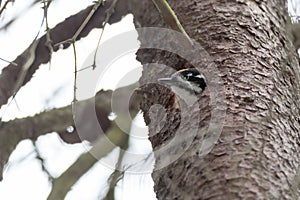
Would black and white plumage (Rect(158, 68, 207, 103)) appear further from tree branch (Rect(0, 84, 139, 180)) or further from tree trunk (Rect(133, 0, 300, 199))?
tree branch (Rect(0, 84, 139, 180))

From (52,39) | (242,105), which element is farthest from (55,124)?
(242,105)

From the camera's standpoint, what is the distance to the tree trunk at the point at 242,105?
1.40 meters

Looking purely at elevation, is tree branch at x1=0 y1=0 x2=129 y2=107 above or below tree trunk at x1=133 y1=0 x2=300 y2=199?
above

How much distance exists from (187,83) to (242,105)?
0.95 feet

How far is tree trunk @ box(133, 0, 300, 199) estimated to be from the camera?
140cm

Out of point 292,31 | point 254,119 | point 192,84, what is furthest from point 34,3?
point 254,119

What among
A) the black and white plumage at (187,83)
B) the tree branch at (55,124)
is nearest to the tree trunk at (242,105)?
the black and white plumage at (187,83)

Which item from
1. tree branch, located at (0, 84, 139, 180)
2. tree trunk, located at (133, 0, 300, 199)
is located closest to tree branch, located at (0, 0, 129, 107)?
tree branch, located at (0, 84, 139, 180)

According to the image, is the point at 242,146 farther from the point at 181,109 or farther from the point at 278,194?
the point at 181,109

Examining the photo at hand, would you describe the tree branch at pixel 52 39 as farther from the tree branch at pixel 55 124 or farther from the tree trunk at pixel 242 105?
the tree trunk at pixel 242 105

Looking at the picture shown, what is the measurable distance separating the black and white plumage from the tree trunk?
3 cm

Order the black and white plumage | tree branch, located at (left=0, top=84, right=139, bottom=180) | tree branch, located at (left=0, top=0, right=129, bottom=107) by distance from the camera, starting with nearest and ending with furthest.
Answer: the black and white plumage, tree branch, located at (left=0, top=84, right=139, bottom=180), tree branch, located at (left=0, top=0, right=129, bottom=107)

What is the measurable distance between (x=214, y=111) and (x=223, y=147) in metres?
0.15

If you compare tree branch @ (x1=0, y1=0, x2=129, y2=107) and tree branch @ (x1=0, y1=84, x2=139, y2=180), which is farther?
tree branch @ (x1=0, y1=0, x2=129, y2=107)
